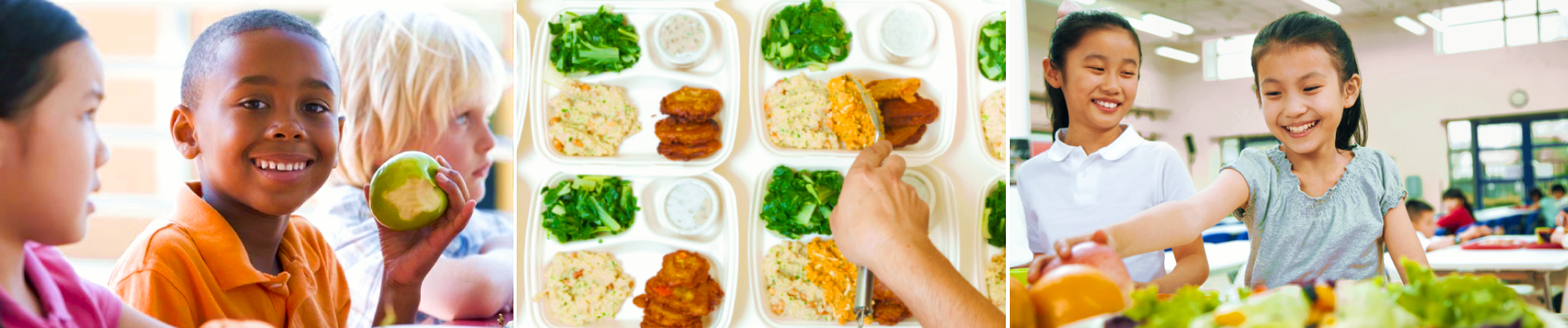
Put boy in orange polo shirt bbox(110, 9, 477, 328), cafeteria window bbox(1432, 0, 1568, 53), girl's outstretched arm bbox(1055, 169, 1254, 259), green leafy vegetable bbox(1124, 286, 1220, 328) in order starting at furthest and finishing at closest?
boy in orange polo shirt bbox(110, 9, 477, 328)
girl's outstretched arm bbox(1055, 169, 1254, 259)
cafeteria window bbox(1432, 0, 1568, 53)
green leafy vegetable bbox(1124, 286, 1220, 328)

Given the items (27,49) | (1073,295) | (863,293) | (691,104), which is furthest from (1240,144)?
(27,49)

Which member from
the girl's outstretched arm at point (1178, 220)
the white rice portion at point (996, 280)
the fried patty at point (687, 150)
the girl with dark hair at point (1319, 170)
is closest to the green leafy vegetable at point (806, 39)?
the fried patty at point (687, 150)

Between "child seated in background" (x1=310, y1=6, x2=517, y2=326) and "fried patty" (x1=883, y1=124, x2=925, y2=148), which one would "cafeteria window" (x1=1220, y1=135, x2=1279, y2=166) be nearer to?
"fried patty" (x1=883, y1=124, x2=925, y2=148)

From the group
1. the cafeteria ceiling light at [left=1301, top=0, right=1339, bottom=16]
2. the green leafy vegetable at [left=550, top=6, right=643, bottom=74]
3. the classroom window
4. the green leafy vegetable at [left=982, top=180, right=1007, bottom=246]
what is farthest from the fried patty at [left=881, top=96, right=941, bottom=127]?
the cafeteria ceiling light at [left=1301, top=0, right=1339, bottom=16]

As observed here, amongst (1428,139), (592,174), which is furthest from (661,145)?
(1428,139)

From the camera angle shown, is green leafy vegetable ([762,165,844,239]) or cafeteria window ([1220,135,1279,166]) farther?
green leafy vegetable ([762,165,844,239])

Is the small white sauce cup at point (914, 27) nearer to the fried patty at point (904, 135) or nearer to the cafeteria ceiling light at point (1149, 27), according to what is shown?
the fried patty at point (904, 135)

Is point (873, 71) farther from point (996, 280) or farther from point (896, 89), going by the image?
point (996, 280)
